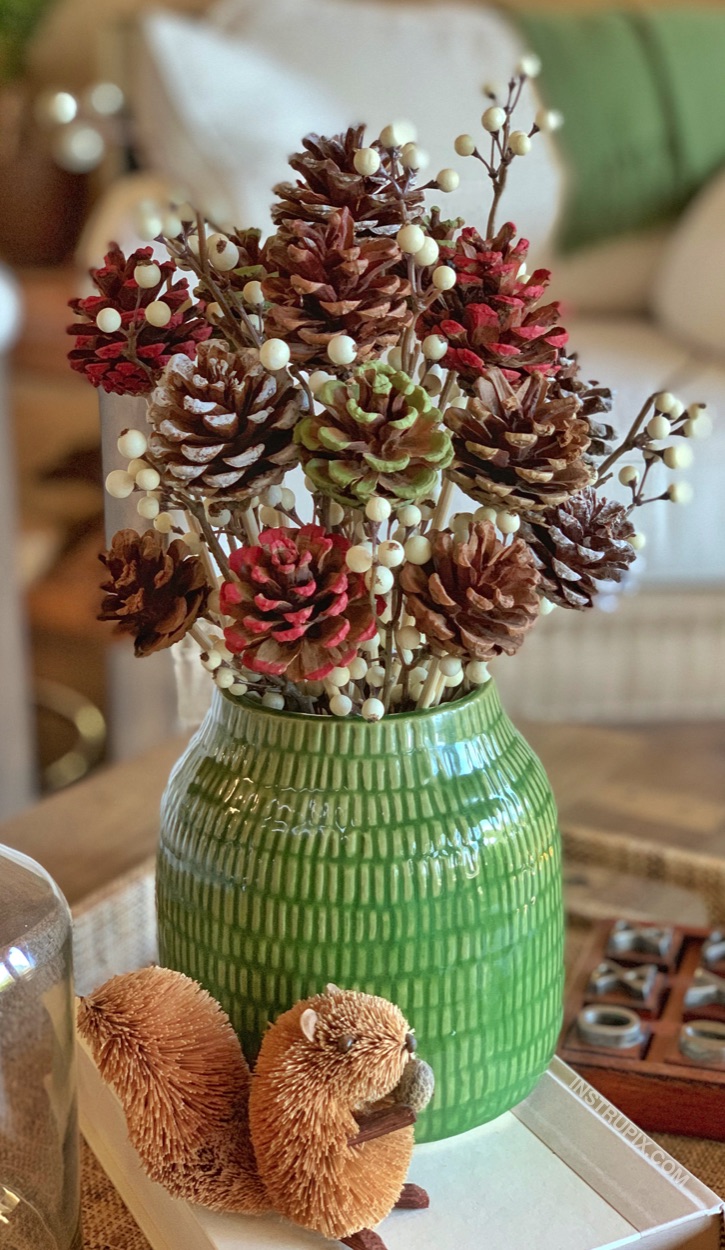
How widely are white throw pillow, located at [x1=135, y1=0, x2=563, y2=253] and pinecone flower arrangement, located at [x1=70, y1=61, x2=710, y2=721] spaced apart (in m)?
1.05

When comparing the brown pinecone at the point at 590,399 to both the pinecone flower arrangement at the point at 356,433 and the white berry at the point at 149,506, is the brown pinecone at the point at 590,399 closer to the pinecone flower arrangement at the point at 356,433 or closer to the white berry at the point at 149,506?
the pinecone flower arrangement at the point at 356,433

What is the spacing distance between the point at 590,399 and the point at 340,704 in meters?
0.16

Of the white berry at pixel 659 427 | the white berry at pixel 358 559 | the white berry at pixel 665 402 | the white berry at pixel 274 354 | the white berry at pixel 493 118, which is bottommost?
the white berry at pixel 358 559

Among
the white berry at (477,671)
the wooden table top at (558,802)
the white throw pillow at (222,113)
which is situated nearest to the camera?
the white berry at (477,671)

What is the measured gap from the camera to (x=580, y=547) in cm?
48

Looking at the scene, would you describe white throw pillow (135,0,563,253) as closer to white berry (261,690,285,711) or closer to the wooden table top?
the wooden table top

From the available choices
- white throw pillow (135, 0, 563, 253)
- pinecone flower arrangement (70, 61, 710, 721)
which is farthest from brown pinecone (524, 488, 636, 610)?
white throw pillow (135, 0, 563, 253)

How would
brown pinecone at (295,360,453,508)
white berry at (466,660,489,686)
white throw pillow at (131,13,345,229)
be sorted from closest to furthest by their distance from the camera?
brown pinecone at (295,360,453,508), white berry at (466,660,489,686), white throw pillow at (131,13,345,229)

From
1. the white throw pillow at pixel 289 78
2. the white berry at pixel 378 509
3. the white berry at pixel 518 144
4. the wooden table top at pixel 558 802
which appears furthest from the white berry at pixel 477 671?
the white throw pillow at pixel 289 78

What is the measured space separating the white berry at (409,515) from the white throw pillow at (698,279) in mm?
1212

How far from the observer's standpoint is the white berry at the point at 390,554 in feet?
1.47

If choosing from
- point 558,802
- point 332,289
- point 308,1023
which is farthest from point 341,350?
point 558,802

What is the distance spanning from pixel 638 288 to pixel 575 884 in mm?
1120

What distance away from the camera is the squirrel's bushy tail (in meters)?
0.49
